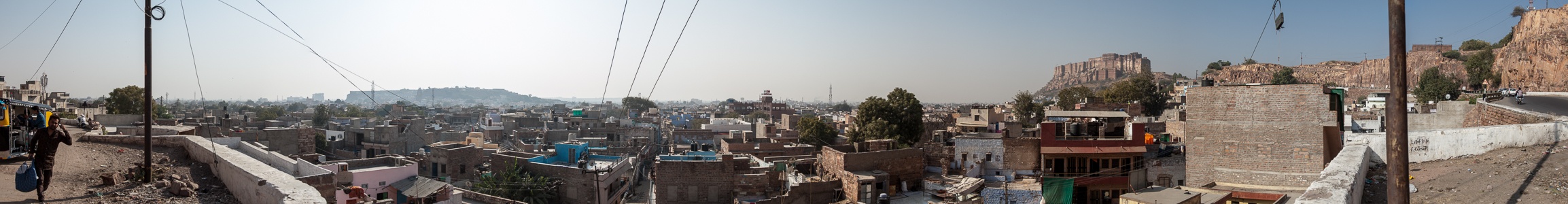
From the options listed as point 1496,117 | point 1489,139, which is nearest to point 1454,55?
point 1496,117

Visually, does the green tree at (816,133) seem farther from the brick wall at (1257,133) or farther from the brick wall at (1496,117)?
the brick wall at (1496,117)

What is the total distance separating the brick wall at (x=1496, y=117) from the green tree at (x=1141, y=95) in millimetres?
19571

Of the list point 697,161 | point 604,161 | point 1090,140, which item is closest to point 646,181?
point 604,161

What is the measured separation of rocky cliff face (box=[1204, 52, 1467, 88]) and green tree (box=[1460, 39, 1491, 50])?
3.02m

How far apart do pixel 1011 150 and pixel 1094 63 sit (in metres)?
153

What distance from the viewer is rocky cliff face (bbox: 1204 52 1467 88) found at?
70.2 meters

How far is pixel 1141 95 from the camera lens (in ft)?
128

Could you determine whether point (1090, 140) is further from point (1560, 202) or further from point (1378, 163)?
point (1560, 202)

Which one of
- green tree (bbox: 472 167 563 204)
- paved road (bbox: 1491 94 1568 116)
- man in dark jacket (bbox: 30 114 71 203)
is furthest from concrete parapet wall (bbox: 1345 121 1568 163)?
green tree (bbox: 472 167 563 204)

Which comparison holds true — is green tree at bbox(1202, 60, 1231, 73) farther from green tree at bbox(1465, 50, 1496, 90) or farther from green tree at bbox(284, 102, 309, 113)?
green tree at bbox(284, 102, 309, 113)

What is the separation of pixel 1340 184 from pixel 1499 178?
8.37ft

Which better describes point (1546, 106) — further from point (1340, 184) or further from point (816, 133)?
point (816, 133)

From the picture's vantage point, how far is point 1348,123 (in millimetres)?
22969

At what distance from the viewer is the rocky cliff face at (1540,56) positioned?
1495 inches
